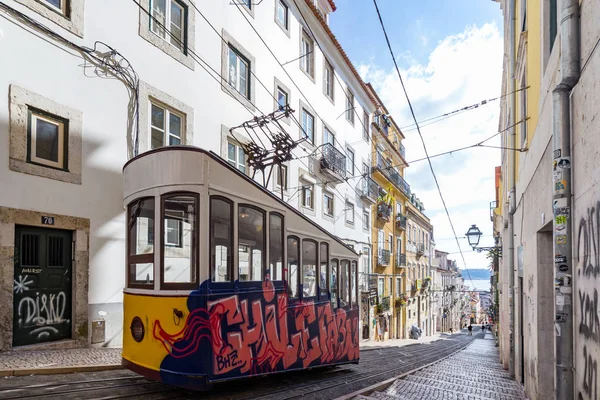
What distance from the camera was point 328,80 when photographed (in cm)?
2252

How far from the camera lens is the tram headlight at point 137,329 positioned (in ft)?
18.0

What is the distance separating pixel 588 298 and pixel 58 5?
10125mm

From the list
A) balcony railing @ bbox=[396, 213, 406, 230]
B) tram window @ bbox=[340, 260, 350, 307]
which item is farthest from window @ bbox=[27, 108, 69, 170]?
balcony railing @ bbox=[396, 213, 406, 230]

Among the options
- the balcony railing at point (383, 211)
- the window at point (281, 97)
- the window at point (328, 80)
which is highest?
the window at point (328, 80)

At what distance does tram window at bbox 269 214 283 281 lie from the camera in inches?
253

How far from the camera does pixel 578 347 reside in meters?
4.12

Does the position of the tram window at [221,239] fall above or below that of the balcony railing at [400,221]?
below

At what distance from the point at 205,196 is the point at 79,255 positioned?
4.85 meters

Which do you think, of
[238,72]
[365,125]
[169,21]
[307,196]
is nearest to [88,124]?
[169,21]

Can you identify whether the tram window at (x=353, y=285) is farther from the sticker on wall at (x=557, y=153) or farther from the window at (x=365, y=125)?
the window at (x=365, y=125)

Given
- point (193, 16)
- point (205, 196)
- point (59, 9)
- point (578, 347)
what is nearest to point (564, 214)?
point (578, 347)

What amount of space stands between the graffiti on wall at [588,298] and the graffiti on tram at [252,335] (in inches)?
152

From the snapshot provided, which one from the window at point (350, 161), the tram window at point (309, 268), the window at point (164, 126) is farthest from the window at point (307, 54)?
the tram window at point (309, 268)

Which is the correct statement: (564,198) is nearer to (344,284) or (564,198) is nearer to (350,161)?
(344,284)
